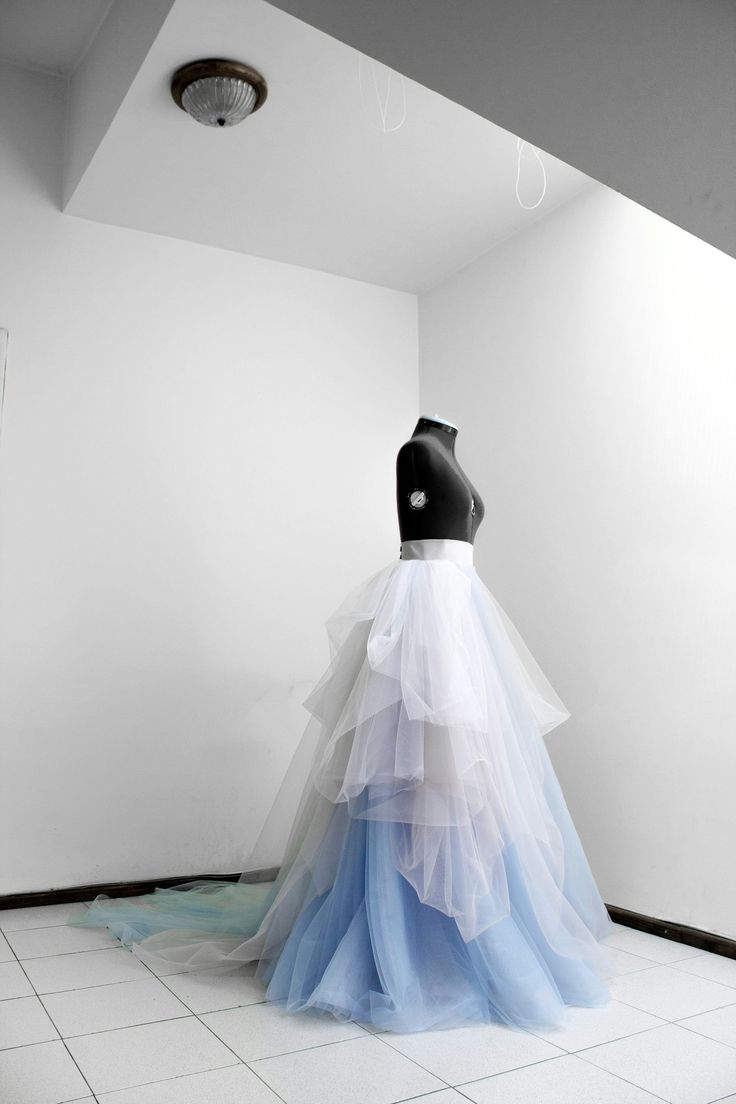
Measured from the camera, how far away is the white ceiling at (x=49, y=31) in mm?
2887

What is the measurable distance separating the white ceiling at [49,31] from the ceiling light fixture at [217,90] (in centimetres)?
67

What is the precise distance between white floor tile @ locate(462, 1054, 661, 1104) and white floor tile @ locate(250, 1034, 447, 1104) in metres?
0.10

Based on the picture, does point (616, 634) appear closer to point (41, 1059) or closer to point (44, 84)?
point (41, 1059)

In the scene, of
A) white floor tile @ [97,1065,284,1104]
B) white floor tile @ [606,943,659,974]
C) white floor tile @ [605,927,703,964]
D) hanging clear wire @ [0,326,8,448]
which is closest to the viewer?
white floor tile @ [97,1065,284,1104]

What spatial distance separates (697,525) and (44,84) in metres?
2.83

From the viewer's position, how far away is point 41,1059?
5.80 ft

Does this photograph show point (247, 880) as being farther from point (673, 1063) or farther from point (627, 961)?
point (673, 1063)

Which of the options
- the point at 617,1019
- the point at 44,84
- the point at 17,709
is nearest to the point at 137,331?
the point at 44,84

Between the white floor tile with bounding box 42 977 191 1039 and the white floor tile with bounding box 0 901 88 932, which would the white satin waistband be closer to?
the white floor tile with bounding box 42 977 191 1039

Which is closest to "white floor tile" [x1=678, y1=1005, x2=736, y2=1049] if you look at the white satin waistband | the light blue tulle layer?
the light blue tulle layer

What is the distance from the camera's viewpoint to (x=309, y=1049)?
183cm

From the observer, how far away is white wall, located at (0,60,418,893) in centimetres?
307

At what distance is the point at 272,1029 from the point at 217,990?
30cm

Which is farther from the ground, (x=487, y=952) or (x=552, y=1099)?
(x=487, y=952)
